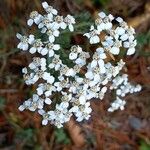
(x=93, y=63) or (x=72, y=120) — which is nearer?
(x=93, y=63)

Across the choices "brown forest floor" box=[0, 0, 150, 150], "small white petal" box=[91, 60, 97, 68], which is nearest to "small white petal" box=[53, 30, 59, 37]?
"small white petal" box=[91, 60, 97, 68]

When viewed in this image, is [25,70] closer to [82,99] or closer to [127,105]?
[82,99]

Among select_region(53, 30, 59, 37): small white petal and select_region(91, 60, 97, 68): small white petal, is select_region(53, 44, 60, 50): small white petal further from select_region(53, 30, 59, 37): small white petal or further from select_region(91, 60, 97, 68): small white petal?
select_region(91, 60, 97, 68): small white petal

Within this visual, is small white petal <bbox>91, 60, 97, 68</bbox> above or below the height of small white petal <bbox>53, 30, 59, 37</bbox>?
below

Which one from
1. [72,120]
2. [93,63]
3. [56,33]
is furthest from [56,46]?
[72,120]

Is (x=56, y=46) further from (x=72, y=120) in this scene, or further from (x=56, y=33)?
(x=72, y=120)

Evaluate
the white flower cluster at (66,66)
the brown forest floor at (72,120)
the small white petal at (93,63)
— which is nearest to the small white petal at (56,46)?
the white flower cluster at (66,66)
